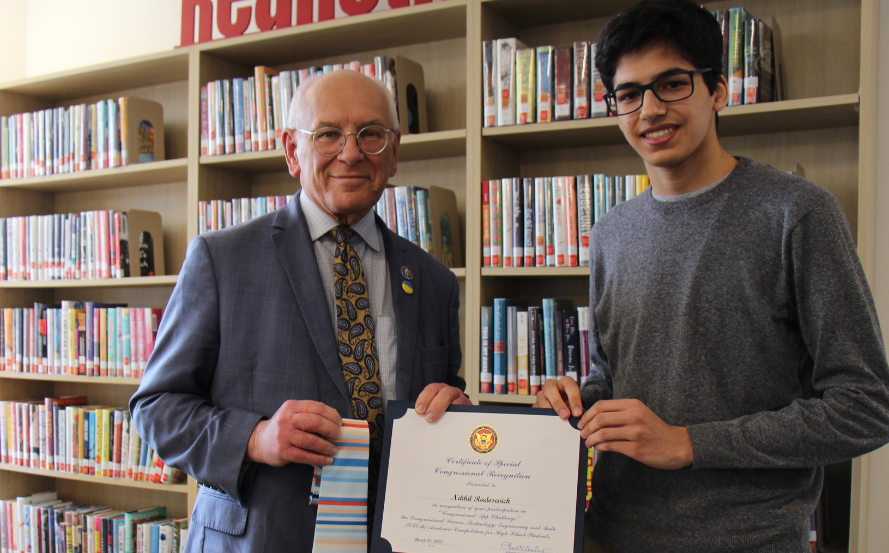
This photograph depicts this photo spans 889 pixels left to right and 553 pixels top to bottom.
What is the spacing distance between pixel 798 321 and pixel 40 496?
13.4 feet

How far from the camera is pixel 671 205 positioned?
55.1 inches

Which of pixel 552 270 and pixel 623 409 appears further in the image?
pixel 552 270

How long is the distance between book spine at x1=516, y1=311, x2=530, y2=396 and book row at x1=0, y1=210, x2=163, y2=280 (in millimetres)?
2094

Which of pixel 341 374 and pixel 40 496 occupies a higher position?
pixel 341 374

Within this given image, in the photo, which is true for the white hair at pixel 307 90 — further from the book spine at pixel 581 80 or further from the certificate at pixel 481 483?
the book spine at pixel 581 80

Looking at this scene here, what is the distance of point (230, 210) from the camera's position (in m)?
3.19

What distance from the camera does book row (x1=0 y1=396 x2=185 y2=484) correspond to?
330cm

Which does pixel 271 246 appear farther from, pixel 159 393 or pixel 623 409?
pixel 623 409

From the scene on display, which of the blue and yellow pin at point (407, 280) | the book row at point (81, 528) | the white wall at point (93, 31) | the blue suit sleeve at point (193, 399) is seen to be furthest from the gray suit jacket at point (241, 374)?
the white wall at point (93, 31)

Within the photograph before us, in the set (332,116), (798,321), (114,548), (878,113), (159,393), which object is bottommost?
(114,548)

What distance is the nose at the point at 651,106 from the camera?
1.29 metres

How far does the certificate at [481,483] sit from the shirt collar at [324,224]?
491 millimetres

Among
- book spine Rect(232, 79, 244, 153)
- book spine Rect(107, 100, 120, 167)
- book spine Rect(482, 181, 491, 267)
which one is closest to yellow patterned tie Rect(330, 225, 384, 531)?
book spine Rect(482, 181, 491, 267)

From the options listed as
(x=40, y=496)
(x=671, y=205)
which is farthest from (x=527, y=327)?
(x=40, y=496)
